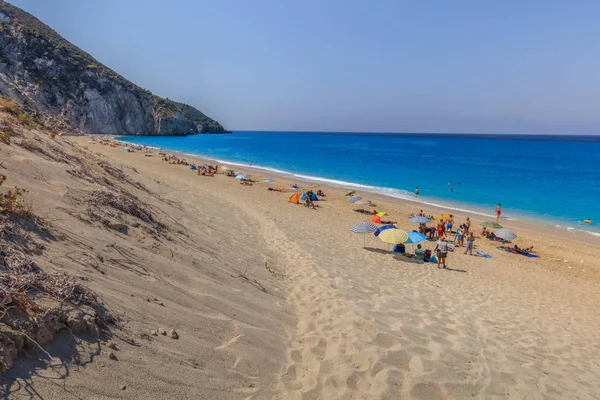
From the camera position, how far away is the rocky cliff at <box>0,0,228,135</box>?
62.2m

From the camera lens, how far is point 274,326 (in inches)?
210

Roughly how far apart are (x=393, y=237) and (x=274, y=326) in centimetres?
921

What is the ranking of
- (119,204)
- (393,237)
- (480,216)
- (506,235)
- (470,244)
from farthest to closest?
(480,216)
(506,235)
(470,244)
(393,237)
(119,204)

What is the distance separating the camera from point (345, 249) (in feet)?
44.6

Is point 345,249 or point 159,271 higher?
point 159,271

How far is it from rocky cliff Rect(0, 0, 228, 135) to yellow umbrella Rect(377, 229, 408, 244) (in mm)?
54203

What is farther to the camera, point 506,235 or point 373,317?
point 506,235

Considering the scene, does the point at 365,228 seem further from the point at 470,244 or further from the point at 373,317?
the point at 373,317

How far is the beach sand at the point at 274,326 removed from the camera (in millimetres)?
3438

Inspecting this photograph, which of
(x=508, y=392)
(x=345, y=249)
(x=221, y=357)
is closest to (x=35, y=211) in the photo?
(x=221, y=357)

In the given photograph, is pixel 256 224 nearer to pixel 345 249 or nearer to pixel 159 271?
pixel 345 249

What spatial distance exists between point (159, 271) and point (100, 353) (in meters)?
2.20

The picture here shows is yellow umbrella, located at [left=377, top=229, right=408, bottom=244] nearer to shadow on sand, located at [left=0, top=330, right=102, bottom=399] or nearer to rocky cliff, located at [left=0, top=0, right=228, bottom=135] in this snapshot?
shadow on sand, located at [left=0, top=330, right=102, bottom=399]

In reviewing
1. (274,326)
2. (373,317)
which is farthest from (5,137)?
(373,317)
